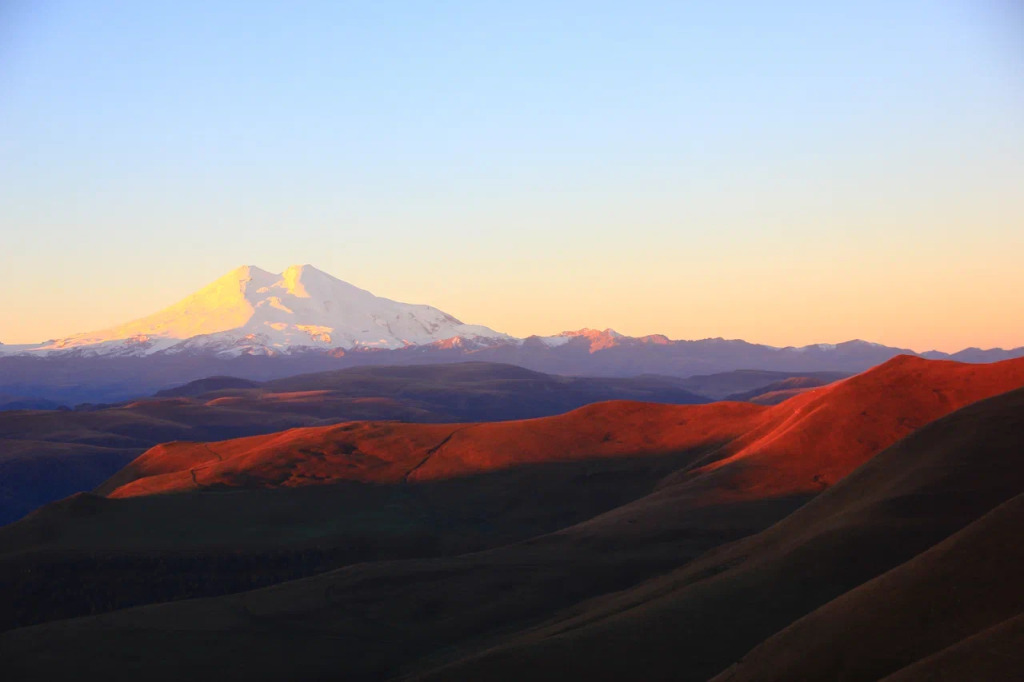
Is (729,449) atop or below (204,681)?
atop

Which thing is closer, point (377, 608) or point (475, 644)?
point (475, 644)

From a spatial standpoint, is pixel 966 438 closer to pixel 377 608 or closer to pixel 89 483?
pixel 377 608

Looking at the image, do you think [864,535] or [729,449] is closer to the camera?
[864,535]

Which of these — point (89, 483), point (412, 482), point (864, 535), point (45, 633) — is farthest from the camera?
point (89, 483)

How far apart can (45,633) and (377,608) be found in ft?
54.6

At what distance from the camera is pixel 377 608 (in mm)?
60062

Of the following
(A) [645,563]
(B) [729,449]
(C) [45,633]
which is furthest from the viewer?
(B) [729,449]

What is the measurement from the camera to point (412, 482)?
4085 inches

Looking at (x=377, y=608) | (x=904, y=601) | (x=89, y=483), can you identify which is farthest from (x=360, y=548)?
(x=89, y=483)

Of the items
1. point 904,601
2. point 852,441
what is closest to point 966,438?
point 904,601

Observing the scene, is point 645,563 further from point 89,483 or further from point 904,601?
point 89,483

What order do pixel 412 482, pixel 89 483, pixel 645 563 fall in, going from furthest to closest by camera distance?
pixel 89 483, pixel 412 482, pixel 645 563

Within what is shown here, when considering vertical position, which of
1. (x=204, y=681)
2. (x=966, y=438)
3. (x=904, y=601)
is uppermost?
(x=966, y=438)

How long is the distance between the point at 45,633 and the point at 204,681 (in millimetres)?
11504
